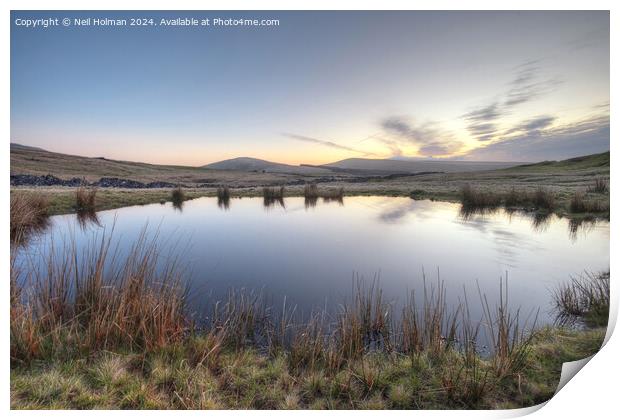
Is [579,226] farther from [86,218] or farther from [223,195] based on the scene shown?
[223,195]

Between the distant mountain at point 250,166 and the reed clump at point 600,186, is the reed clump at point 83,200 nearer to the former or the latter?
the distant mountain at point 250,166

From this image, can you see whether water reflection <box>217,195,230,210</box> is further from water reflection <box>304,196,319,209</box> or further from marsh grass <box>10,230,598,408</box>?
marsh grass <box>10,230,598,408</box>

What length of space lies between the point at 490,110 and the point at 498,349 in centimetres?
278

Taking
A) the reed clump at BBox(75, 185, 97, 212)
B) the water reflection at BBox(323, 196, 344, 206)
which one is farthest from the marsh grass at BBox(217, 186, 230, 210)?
the reed clump at BBox(75, 185, 97, 212)

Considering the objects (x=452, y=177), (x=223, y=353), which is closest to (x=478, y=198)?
(x=452, y=177)

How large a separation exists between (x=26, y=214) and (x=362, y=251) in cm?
487

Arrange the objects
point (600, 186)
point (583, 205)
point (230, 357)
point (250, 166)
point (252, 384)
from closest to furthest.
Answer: point (252, 384) → point (230, 357) → point (600, 186) → point (583, 205) → point (250, 166)

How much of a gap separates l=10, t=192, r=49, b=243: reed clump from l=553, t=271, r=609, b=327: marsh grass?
6.17 metres

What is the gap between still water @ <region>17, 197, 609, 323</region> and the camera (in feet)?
11.5

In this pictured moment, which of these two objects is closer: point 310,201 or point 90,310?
point 90,310

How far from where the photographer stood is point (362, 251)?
482 cm
